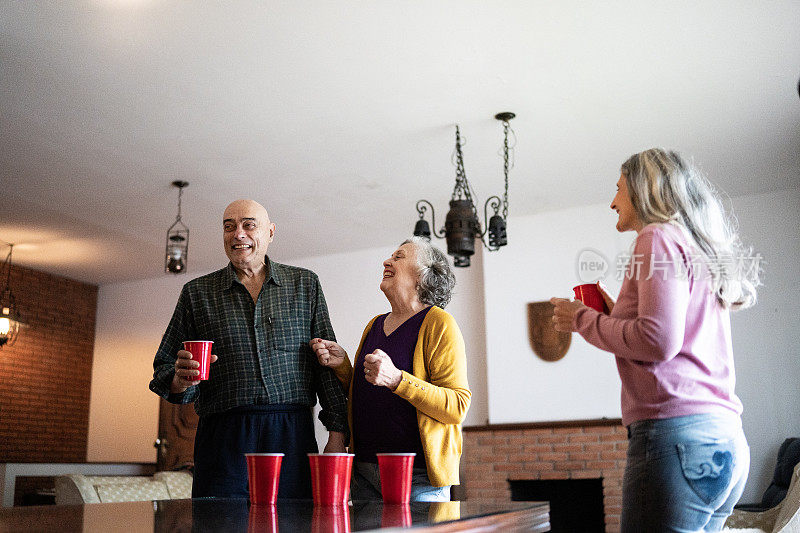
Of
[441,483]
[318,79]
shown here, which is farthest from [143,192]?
[441,483]

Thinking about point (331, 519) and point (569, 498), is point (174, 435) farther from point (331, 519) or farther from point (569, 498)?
point (331, 519)

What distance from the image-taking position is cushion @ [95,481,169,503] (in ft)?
11.9

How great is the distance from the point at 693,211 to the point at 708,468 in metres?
0.51

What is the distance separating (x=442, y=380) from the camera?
195 centimetres

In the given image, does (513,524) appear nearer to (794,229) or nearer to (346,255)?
(794,229)

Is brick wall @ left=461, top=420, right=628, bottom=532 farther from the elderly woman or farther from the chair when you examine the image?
the elderly woman

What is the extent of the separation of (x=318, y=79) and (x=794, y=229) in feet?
12.7

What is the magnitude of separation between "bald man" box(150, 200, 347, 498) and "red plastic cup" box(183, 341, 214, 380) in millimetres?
20

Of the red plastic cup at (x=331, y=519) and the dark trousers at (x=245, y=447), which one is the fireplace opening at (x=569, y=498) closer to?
the dark trousers at (x=245, y=447)

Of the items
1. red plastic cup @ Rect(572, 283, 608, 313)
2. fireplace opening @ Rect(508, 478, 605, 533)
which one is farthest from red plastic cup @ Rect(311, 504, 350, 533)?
fireplace opening @ Rect(508, 478, 605, 533)

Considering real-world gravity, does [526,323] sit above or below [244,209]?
above

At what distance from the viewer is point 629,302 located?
148 cm

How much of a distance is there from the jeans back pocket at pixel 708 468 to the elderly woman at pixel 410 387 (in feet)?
2.15

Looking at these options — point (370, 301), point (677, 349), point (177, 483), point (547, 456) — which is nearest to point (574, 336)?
point (547, 456)
